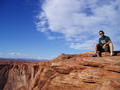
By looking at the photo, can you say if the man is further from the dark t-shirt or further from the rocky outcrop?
the rocky outcrop

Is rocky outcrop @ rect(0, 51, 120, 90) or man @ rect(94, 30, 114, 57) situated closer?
rocky outcrop @ rect(0, 51, 120, 90)

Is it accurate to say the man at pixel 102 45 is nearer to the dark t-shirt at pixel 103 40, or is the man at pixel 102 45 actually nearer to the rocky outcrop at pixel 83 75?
the dark t-shirt at pixel 103 40

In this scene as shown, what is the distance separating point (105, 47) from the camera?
993 cm

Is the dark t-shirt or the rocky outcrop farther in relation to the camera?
the dark t-shirt

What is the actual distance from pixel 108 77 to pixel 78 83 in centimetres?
250

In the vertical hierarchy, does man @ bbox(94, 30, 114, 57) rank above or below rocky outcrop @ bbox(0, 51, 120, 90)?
above

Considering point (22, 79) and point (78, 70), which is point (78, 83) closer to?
point (78, 70)

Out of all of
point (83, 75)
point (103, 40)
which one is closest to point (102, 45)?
point (103, 40)

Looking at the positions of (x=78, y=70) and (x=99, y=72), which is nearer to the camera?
(x=99, y=72)

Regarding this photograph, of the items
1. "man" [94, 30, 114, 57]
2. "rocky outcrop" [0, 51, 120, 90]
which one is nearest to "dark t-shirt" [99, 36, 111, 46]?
"man" [94, 30, 114, 57]

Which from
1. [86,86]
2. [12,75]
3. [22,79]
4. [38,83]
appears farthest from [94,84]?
[12,75]

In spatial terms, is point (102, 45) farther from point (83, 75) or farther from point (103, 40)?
point (83, 75)

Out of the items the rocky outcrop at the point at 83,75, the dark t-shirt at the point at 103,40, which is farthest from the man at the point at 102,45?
the rocky outcrop at the point at 83,75

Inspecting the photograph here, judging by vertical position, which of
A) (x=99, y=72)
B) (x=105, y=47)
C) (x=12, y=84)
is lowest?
(x=12, y=84)
